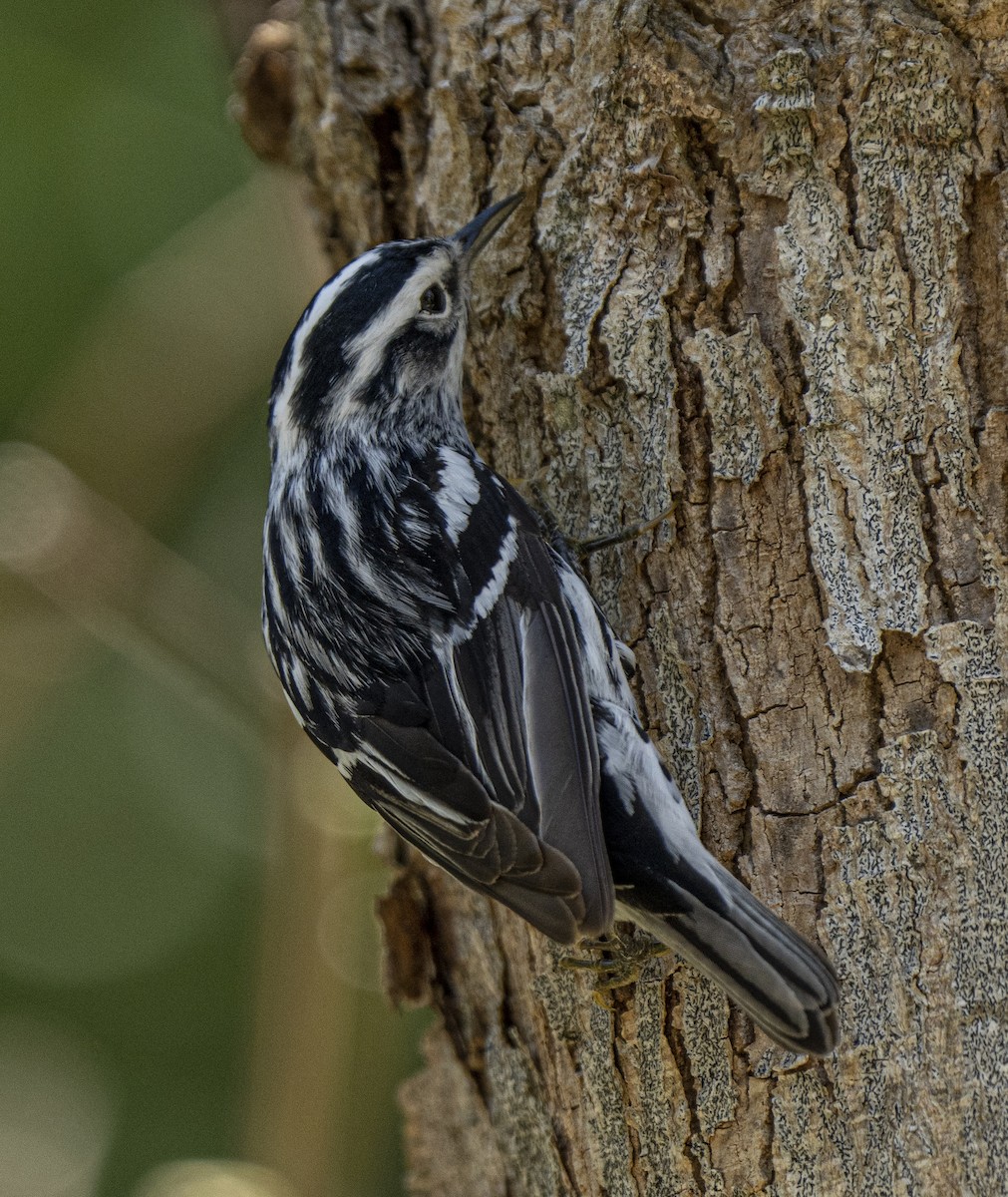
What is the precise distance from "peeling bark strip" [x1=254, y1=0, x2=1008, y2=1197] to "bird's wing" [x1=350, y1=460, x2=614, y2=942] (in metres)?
0.19

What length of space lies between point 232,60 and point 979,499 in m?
3.19

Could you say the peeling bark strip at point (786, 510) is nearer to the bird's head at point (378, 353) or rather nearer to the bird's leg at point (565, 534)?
the bird's leg at point (565, 534)

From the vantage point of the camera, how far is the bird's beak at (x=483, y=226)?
2.97m

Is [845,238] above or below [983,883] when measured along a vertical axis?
above

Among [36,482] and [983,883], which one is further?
[36,482]

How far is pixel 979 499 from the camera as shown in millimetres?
2469

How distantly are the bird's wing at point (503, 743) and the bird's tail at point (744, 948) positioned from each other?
13 centimetres

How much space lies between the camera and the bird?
2.33 m

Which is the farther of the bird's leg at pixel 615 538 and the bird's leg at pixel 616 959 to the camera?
the bird's leg at pixel 615 538

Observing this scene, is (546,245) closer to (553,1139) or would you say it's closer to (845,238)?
A: (845,238)

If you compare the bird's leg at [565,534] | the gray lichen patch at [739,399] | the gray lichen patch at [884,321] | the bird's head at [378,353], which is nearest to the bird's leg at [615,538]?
the bird's leg at [565,534]

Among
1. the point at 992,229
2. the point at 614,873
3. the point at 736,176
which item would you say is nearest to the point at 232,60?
the point at 736,176

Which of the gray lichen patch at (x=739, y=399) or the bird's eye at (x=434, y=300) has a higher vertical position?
the bird's eye at (x=434, y=300)

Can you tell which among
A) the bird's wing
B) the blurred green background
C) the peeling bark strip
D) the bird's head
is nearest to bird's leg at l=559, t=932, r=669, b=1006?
the peeling bark strip
